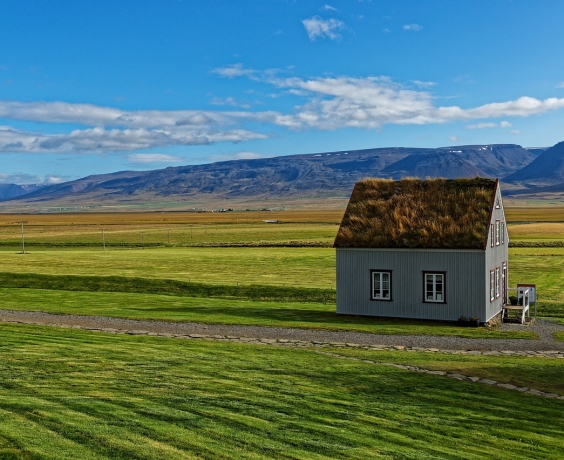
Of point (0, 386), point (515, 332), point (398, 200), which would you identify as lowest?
point (515, 332)

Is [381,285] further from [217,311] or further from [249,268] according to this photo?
[249,268]

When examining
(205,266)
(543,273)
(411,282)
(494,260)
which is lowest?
(543,273)

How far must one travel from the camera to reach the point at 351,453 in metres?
11.7

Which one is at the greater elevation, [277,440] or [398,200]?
[398,200]

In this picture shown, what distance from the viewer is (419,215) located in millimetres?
35062

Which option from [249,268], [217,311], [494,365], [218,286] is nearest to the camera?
[494,365]

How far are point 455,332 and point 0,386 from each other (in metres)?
21.0

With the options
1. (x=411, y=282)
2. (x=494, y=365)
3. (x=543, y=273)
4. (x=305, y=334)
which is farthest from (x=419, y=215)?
(x=543, y=273)

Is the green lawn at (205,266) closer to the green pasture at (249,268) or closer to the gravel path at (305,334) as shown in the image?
the green pasture at (249,268)

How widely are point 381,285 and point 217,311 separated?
8.88 metres

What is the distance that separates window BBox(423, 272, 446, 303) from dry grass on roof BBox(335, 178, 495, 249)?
1596 mm

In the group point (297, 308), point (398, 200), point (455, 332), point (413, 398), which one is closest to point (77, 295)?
point (297, 308)

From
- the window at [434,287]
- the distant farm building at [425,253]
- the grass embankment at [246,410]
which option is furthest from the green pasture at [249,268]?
the grass embankment at [246,410]

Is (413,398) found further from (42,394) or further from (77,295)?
(77,295)
